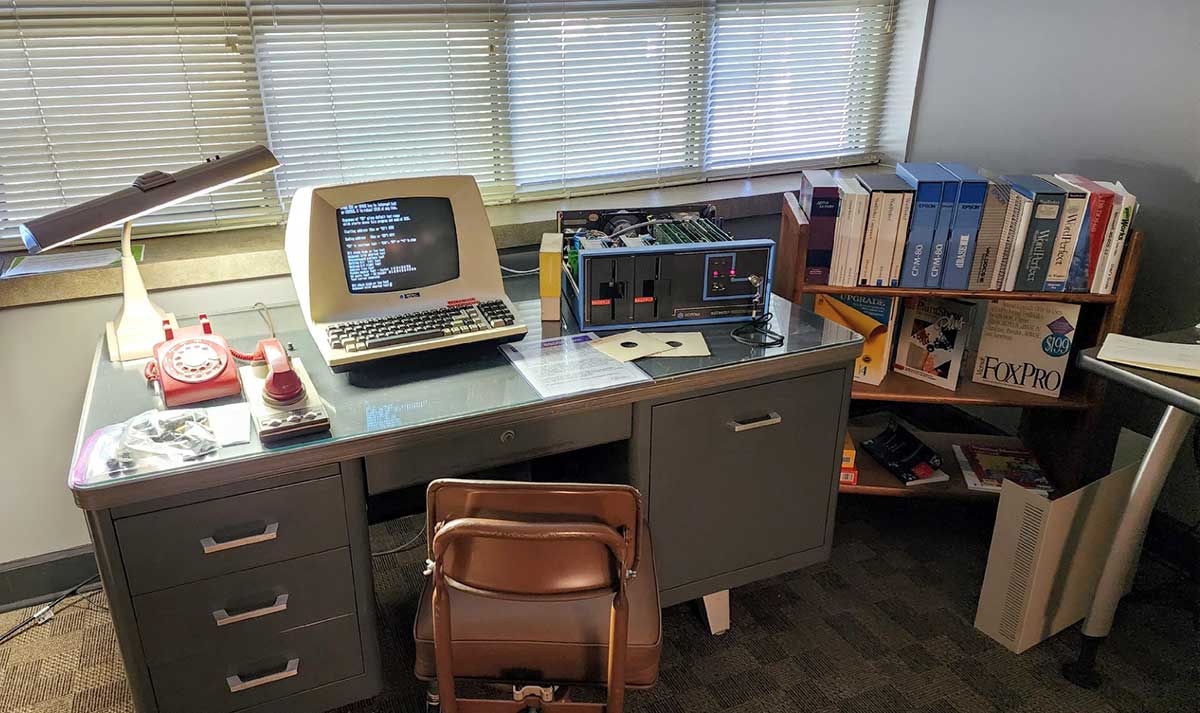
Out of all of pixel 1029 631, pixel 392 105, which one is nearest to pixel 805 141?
pixel 392 105

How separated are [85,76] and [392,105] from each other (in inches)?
28.6

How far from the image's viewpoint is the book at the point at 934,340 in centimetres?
235

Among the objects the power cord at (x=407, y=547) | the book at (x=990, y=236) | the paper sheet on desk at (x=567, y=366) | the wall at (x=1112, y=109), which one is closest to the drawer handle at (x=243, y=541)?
the paper sheet on desk at (x=567, y=366)

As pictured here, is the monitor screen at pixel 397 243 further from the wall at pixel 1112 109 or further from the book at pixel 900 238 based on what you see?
the wall at pixel 1112 109

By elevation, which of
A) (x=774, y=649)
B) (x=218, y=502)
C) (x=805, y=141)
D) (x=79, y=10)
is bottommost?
(x=774, y=649)

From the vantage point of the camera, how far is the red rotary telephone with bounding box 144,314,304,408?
1548 mm

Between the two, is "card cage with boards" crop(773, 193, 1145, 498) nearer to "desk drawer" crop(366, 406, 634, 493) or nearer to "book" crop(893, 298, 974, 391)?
"book" crop(893, 298, 974, 391)

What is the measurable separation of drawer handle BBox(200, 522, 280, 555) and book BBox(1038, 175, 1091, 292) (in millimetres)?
1906

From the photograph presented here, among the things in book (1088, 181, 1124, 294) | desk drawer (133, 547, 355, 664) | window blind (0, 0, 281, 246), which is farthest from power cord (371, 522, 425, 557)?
book (1088, 181, 1124, 294)

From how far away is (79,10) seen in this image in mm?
1969

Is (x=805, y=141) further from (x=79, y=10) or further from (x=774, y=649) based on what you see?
(x=79, y=10)

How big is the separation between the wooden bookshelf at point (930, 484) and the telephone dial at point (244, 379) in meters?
1.48

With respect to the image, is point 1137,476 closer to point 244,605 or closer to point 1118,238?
point 1118,238

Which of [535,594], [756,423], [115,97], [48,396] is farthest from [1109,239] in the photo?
[48,396]
